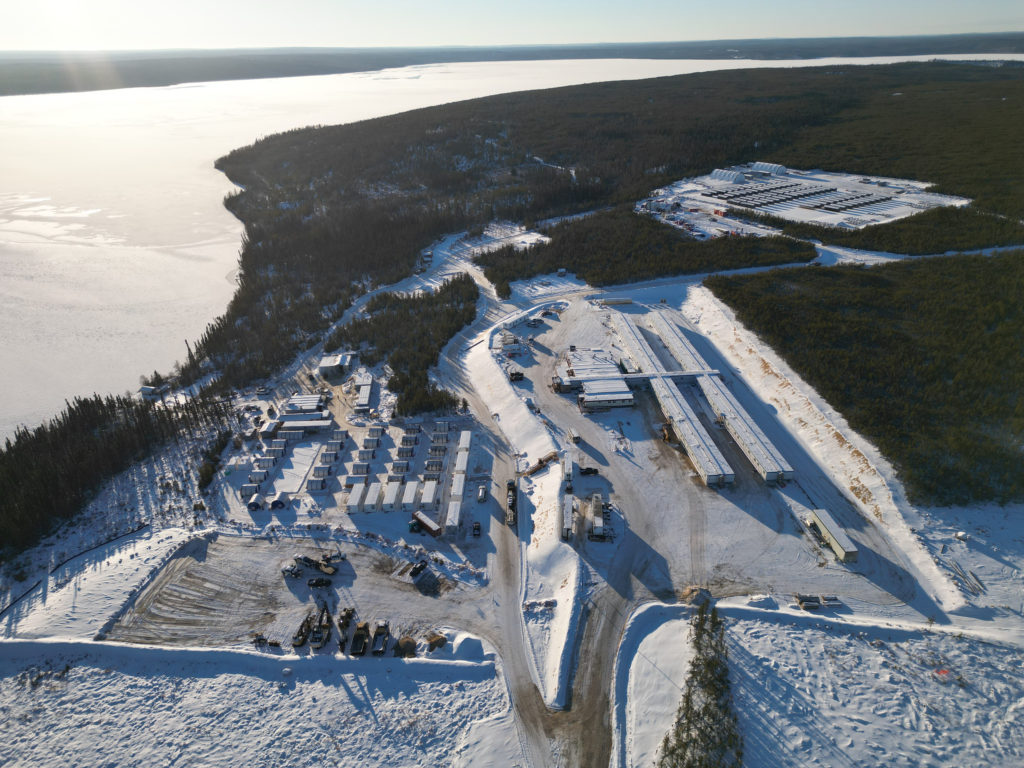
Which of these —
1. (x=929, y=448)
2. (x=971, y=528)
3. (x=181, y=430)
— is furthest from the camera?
(x=181, y=430)

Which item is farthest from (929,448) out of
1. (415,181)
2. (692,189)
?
(415,181)

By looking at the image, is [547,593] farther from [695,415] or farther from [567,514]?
[695,415]

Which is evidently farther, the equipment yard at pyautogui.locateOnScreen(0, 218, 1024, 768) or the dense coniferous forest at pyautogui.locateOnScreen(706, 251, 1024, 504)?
the dense coniferous forest at pyautogui.locateOnScreen(706, 251, 1024, 504)

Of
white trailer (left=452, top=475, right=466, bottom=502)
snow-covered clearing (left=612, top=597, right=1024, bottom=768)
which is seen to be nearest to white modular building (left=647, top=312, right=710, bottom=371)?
white trailer (left=452, top=475, right=466, bottom=502)

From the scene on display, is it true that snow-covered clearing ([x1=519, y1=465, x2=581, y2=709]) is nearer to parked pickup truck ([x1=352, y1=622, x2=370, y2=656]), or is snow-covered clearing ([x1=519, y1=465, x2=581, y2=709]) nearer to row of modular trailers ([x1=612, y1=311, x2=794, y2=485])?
parked pickup truck ([x1=352, y1=622, x2=370, y2=656])

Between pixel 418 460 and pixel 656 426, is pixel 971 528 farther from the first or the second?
pixel 418 460

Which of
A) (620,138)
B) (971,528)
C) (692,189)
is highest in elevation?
(620,138)
